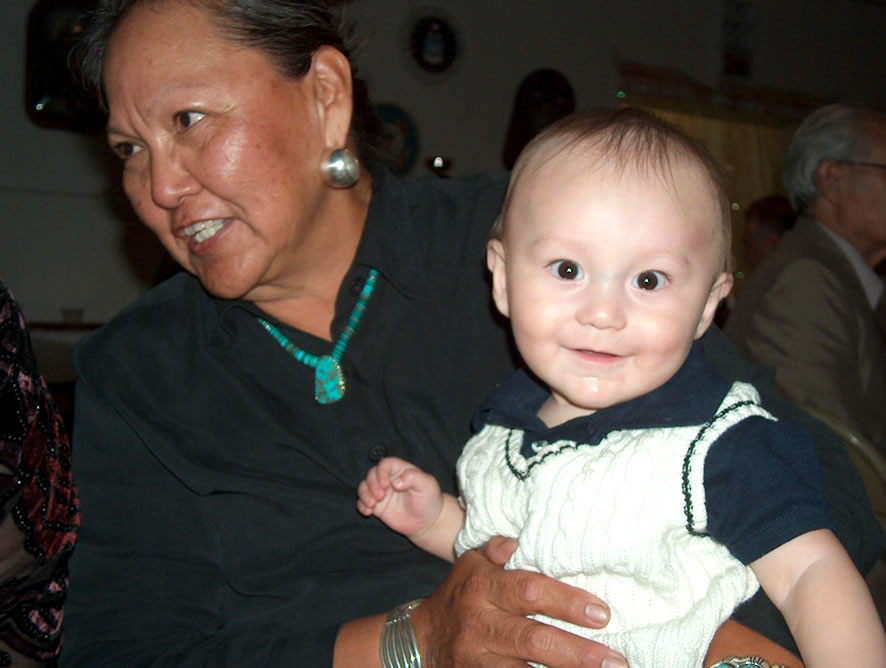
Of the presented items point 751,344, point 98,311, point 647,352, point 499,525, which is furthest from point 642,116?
point 98,311

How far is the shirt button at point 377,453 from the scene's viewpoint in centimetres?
146

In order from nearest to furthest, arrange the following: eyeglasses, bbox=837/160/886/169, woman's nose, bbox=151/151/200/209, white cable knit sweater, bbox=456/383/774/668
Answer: white cable knit sweater, bbox=456/383/774/668, woman's nose, bbox=151/151/200/209, eyeglasses, bbox=837/160/886/169

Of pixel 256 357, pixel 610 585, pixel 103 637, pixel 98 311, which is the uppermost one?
pixel 256 357

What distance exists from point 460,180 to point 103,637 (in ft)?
3.87

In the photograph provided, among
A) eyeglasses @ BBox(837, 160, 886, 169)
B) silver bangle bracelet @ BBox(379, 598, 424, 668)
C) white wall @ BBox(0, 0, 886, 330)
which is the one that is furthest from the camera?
white wall @ BBox(0, 0, 886, 330)

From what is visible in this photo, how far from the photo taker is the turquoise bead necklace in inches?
58.3

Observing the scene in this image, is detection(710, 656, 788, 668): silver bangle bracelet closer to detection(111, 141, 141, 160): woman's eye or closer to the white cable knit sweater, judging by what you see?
the white cable knit sweater

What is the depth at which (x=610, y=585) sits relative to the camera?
111cm

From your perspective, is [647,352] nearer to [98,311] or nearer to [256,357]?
[256,357]

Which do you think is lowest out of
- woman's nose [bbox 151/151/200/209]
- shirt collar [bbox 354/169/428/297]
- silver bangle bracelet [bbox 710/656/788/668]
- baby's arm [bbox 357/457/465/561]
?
silver bangle bracelet [bbox 710/656/788/668]

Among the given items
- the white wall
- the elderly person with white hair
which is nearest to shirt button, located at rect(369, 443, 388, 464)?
the elderly person with white hair

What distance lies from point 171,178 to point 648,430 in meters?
0.94

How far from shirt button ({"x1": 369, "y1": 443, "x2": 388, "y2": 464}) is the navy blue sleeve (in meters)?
0.64

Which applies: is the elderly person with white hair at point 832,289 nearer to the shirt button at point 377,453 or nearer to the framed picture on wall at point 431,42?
the shirt button at point 377,453
